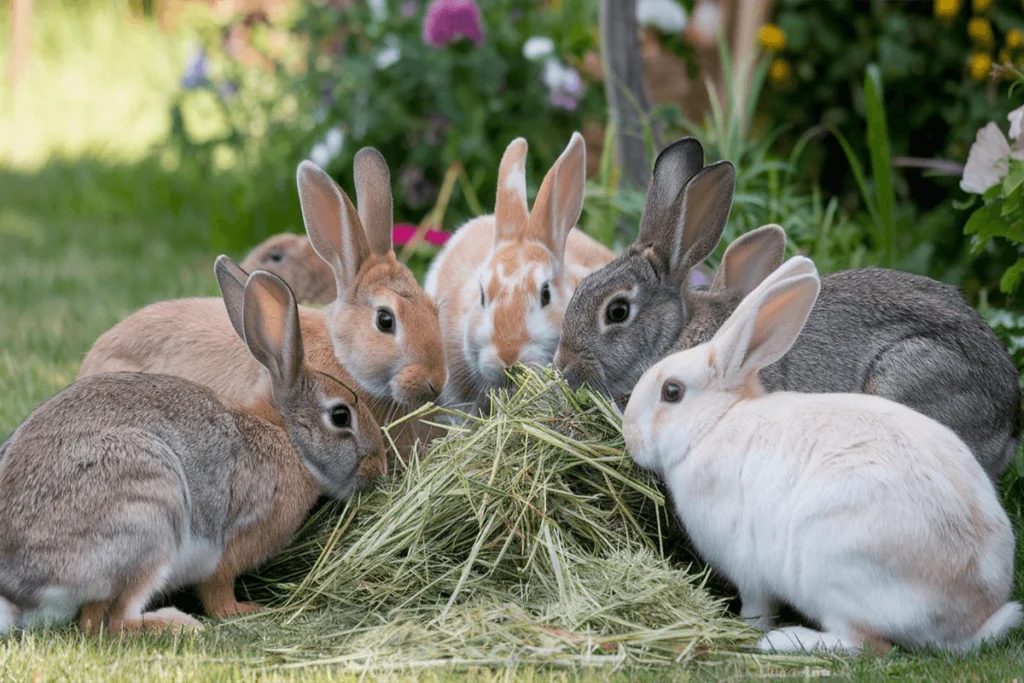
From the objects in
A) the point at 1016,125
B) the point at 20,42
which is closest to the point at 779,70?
the point at 1016,125

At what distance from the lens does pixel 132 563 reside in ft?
11.3

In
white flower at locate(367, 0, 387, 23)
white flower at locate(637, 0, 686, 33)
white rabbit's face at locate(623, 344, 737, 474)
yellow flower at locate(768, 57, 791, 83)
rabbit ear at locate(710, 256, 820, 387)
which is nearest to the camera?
rabbit ear at locate(710, 256, 820, 387)

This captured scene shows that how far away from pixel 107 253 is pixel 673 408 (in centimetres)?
549

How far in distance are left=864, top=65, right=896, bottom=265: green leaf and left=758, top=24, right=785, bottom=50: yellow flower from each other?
1714 millimetres

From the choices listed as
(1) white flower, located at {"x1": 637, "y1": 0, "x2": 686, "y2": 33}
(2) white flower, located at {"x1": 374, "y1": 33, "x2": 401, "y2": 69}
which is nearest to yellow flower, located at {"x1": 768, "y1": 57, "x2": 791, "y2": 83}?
(1) white flower, located at {"x1": 637, "y1": 0, "x2": 686, "y2": 33}

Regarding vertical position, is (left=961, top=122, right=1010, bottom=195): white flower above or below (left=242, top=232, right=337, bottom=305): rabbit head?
above

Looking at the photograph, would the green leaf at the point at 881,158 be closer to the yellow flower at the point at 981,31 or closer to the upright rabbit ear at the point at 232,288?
the yellow flower at the point at 981,31

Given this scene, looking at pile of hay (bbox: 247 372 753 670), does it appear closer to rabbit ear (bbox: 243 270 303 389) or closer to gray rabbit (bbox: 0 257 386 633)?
gray rabbit (bbox: 0 257 386 633)

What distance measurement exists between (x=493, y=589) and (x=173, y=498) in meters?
0.89

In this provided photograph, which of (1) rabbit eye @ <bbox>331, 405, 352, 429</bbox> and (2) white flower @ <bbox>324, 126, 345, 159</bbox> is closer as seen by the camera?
(1) rabbit eye @ <bbox>331, 405, 352, 429</bbox>

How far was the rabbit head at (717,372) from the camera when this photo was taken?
3504 millimetres

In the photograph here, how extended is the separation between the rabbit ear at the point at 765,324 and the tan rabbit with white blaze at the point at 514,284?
2.40ft

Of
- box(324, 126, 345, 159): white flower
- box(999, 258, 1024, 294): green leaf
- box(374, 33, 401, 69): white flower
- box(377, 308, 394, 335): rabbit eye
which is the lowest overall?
box(324, 126, 345, 159): white flower

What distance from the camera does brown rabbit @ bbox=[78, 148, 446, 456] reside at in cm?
422
